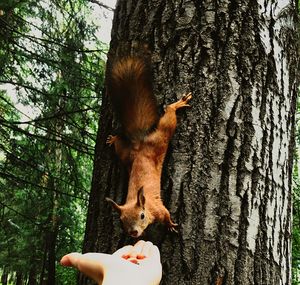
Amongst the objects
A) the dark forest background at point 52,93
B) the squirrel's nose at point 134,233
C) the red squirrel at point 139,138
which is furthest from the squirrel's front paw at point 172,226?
the dark forest background at point 52,93

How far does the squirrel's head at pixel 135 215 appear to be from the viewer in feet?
4.54

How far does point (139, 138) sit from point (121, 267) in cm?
80

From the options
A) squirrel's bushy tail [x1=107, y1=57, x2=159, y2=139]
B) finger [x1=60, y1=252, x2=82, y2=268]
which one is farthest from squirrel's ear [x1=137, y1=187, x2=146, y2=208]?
finger [x1=60, y1=252, x2=82, y2=268]

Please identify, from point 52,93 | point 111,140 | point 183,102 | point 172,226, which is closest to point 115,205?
point 172,226

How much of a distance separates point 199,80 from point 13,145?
4.12 metres

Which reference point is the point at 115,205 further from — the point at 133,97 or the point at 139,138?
the point at 133,97

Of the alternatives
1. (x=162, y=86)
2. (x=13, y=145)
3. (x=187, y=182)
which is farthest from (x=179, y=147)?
(x=13, y=145)

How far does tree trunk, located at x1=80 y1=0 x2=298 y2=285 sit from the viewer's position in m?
1.39

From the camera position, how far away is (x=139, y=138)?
1.60 metres

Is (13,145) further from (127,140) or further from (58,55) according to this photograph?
(127,140)

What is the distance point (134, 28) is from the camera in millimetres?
1710

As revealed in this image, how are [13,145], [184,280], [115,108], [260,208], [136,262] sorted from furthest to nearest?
[13,145] → [115,108] → [260,208] → [184,280] → [136,262]

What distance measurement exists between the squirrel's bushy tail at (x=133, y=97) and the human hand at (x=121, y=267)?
24.5 inches

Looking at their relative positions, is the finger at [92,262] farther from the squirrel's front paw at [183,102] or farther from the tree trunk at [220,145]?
the squirrel's front paw at [183,102]
